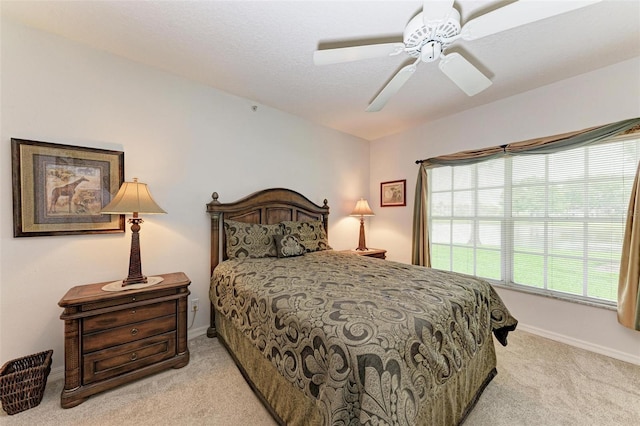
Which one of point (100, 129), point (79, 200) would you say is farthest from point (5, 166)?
point (100, 129)

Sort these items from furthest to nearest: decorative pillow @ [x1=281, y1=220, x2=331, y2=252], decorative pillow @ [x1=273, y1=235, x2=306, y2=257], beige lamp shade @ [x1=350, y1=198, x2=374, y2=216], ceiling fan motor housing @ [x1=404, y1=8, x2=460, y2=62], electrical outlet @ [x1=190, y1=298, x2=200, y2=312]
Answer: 1. beige lamp shade @ [x1=350, y1=198, x2=374, y2=216]
2. decorative pillow @ [x1=281, y1=220, x2=331, y2=252]
3. decorative pillow @ [x1=273, y1=235, x2=306, y2=257]
4. electrical outlet @ [x1=190, y1=298, x2=200, y2=312]
5. ceiling fan motor housing @ [x1=404, y1=8, x2=460, y2=62]

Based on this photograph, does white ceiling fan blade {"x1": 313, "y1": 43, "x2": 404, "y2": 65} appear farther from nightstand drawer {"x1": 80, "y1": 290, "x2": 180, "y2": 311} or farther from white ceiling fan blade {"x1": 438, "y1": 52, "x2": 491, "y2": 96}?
nightstand drawer {"x1": 80, "y1": 290, "x2": 180, "y2": 311}

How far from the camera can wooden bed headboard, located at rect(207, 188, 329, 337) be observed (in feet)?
8.93

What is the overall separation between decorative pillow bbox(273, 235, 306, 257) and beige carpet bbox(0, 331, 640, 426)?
112 cm

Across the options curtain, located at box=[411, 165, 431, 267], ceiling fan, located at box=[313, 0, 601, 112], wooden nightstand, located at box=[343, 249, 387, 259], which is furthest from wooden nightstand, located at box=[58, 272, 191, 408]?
curtain, located at box=[411, 165, 431, 267]

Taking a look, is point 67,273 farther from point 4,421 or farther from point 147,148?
point 147,148

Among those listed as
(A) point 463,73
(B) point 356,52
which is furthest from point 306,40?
(A) point 463,73

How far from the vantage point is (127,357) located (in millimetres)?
1822

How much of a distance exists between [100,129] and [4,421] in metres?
2.10

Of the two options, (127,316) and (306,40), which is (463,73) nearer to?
(306,40)

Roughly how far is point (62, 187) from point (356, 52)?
248 centimetres

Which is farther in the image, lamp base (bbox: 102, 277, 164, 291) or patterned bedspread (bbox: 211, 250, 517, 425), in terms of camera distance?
lamp base (bbox: 102, 277, 164, 291)

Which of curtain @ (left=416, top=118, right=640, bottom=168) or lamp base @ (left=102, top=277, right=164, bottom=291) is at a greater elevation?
curtain @ (left=416, top=118, right=640, bottom=168)

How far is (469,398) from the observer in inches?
62.4
